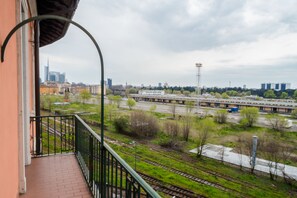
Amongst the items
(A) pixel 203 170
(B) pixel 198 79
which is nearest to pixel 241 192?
(A) pixel 203 170

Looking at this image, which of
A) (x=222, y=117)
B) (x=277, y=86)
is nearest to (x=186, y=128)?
(x=222, y=117)

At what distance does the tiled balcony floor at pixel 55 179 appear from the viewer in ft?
7.41

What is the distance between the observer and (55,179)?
2566mm

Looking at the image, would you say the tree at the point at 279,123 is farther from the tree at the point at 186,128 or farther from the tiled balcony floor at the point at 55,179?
the tiled balcony floor at the point at 55,179

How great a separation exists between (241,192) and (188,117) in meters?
11.2

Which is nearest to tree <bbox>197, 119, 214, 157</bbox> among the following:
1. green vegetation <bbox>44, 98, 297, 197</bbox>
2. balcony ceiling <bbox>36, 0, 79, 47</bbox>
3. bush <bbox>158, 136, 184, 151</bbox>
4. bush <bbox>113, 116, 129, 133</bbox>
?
green vegetation <bbox>44, 98, 297, 197</bbox>

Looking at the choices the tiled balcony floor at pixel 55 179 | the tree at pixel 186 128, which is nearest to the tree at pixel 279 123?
the tree at pixel 186 128

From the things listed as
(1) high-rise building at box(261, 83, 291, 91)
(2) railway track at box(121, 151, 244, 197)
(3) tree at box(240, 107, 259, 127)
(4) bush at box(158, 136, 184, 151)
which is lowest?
(2) railway track at box(121, 151, 244, 197)

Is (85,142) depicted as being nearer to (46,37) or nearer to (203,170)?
(46,37)

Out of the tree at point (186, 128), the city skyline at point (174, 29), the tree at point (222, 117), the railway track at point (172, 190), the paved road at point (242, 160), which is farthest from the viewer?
the tree at point (222, 117)

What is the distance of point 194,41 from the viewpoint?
24.2 meters

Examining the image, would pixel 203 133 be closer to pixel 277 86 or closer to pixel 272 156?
pixel 272 156

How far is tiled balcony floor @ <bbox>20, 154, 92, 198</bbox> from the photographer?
226cm

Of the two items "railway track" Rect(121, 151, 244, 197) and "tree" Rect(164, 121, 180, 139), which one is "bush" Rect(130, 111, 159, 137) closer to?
"tree" Rect(164, 121, 180, 139)
